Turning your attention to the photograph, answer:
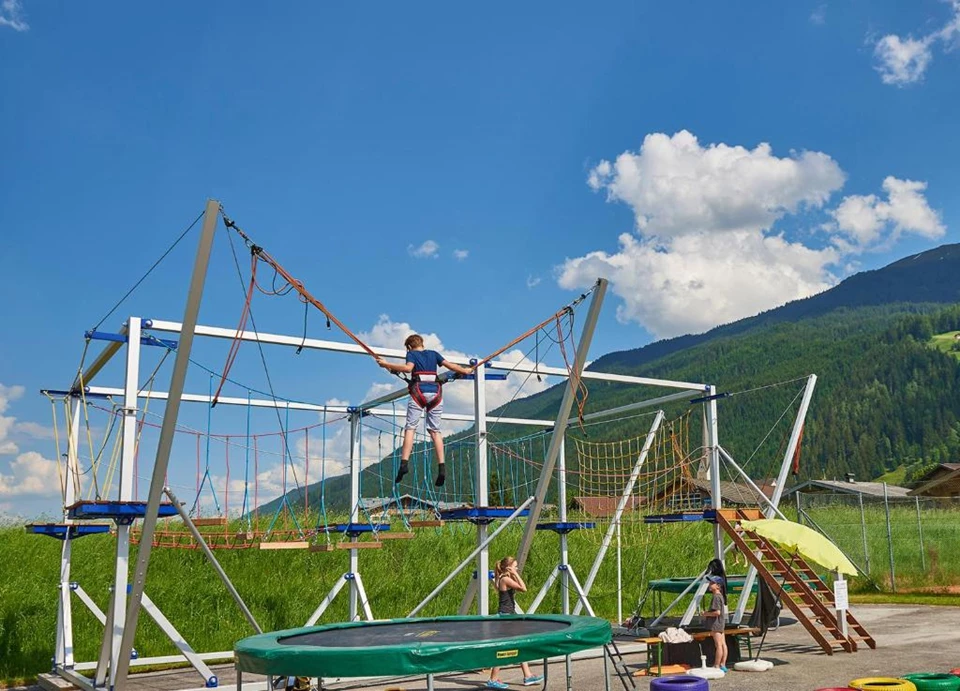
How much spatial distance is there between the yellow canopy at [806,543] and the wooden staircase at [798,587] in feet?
1.55

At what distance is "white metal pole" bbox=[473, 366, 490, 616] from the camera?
35.2 feet

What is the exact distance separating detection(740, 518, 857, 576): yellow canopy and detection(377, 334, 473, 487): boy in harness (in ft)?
16.6

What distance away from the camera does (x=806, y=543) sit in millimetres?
11305

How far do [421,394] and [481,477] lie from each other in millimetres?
2392

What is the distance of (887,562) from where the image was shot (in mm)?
21375

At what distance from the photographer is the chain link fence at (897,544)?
1986 cm

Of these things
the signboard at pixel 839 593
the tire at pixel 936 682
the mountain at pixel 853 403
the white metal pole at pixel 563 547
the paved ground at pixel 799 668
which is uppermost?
the mountain at pixel 853 403

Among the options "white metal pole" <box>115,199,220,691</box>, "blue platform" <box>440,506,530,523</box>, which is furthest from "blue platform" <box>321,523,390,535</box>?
"white metal pole" <box>115,199,220,691</box>

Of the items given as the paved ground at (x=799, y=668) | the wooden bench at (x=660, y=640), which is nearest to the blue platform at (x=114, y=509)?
the paved ground at (x=799, y=668)

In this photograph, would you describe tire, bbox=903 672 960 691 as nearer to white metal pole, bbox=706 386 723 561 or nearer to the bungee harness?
the bungee harness

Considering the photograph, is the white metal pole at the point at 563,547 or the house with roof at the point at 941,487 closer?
the white metal pole at the point at 563,547

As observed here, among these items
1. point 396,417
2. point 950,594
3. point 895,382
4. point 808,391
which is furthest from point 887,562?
point 895,382

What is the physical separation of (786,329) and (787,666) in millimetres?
168330

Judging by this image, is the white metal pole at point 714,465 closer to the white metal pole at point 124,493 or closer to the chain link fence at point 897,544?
the chain link fence at point 897,544
